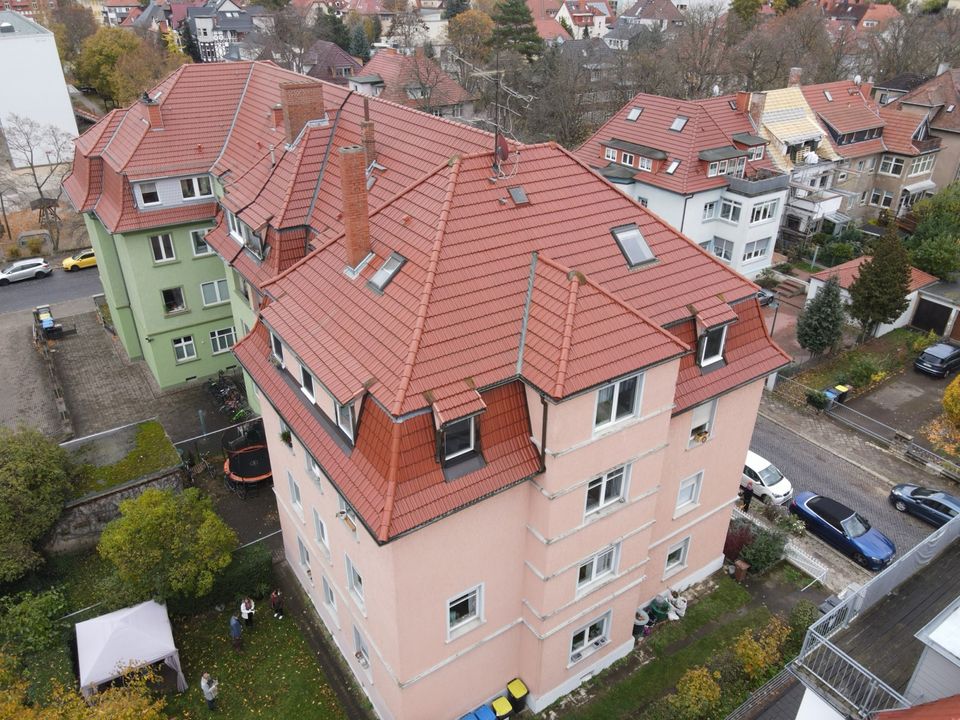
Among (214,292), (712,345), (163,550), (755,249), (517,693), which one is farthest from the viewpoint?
(755,249)

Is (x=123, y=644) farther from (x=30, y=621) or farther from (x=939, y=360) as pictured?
(x=939, y=360)

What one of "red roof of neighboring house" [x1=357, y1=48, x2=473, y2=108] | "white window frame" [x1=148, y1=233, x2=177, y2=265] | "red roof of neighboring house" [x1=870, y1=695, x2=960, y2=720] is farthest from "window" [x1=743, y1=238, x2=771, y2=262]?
"red roof of neighboring house" [x1=357, y1=48, x2=473, y2=108]

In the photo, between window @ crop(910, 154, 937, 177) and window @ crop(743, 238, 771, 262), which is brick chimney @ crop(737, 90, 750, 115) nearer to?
window @ crop(743, 238, 771, 262)

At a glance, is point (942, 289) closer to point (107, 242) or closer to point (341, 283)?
Result: point (341, 283)

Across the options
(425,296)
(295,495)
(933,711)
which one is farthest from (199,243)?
(933,711)

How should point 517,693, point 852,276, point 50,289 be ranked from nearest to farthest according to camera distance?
point 517,693
point 852,276
point 50,289

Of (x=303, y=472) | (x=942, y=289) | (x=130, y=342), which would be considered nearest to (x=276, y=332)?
(x=303, y=472)
